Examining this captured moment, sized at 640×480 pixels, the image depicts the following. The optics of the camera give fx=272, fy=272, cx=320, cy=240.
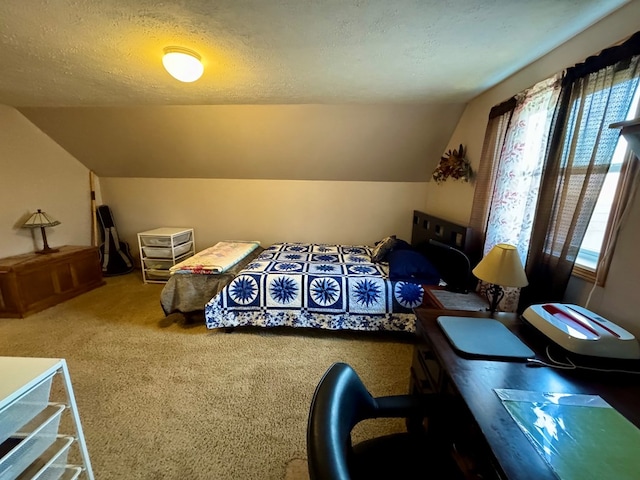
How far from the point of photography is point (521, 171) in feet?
5.82

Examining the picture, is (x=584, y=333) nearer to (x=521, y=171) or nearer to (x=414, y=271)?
(x=521, y=171)

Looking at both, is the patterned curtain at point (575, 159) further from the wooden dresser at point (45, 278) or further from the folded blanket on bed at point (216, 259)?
the wooden dresser at point (45, 278)

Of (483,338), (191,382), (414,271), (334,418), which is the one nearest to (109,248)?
(191,382)

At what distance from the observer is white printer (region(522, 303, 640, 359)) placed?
96 cm

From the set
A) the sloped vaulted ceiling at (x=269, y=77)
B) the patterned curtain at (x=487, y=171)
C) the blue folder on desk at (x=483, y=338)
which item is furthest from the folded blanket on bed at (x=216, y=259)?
the patterned curtain at (x=487, y=171)

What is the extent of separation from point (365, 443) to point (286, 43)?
1.98 m

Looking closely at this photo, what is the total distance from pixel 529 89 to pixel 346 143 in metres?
1.83

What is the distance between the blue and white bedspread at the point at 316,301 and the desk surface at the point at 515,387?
1.30 meters

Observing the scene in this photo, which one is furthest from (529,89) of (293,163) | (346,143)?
(293,163)

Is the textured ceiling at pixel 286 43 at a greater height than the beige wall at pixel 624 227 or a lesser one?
greater

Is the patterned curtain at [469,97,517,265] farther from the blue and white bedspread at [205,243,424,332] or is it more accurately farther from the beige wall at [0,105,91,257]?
the beige wall at [0,105,91,257]

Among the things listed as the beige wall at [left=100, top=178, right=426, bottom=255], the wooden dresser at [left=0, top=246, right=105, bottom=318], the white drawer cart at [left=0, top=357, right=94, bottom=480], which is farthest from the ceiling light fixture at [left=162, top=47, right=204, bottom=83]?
the wooden dresser at [left=0, top=246, right=105, bottom=318]

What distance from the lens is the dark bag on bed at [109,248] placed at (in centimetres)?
395

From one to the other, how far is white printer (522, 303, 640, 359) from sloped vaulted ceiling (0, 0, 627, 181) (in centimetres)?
135
